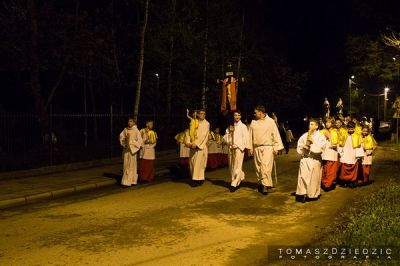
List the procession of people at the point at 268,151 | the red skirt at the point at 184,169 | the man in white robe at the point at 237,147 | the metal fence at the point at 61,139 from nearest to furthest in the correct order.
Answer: the procession of people at the point at 268,151, the man in white robe at the point at 237,147, the red skirt at the point at 184,169, the metal fence at the point at 61,139

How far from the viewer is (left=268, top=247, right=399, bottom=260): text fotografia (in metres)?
5.97

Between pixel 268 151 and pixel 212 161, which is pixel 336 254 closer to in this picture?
pixel 268 151

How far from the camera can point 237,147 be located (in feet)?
40.3

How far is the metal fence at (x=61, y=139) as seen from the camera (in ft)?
55.8

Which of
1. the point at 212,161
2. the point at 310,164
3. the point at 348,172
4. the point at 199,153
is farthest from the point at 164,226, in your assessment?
the point at 212,161

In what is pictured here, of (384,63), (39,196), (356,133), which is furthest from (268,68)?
(39,196)

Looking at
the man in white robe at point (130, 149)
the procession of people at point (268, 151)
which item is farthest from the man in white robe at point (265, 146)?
the man in white robe at point (130, 149)

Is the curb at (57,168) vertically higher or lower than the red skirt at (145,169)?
lower

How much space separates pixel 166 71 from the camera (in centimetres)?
2873

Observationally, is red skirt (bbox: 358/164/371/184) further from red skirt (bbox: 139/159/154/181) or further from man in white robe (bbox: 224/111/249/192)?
red skirt (bbox: 139/159/154/181)

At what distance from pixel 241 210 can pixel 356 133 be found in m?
5.05

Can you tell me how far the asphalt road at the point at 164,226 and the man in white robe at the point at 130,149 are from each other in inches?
34.3

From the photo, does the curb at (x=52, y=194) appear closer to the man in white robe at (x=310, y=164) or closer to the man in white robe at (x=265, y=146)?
the man in white robe at (x=265, y=146)

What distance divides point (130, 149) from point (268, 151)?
12.8 ft
